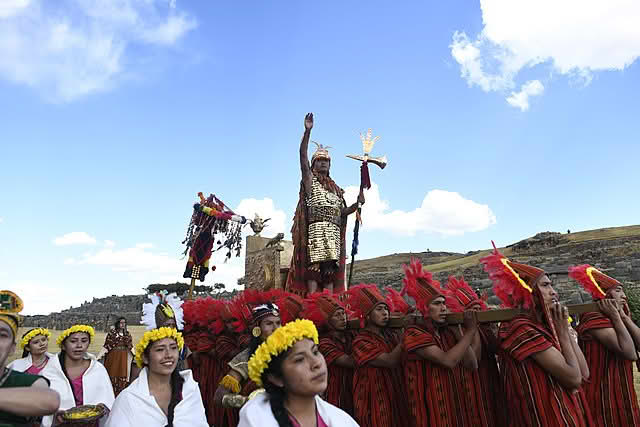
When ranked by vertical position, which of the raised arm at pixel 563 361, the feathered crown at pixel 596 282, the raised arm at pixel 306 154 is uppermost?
the raised arm at pixel 306 154

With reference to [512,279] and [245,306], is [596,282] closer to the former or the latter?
[512,279]

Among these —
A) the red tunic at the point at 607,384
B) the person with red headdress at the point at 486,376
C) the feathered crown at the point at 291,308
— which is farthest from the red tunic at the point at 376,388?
the red tunic at the point at 607,384

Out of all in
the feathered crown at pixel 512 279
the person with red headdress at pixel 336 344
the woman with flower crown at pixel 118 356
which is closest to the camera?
the feathered crown at pixel 512 279

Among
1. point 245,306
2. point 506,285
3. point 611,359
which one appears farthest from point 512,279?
point 245,306

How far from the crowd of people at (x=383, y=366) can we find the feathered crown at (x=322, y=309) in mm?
18

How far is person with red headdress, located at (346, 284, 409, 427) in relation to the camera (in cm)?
447

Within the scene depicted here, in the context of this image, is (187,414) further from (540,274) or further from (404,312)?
(540,274)

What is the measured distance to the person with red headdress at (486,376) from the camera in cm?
411

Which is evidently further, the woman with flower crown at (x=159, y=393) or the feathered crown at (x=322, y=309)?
the feathered crown at (x=322, y=309)

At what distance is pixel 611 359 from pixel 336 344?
260 cm

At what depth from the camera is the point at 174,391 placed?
144 inches

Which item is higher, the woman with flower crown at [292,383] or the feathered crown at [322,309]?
the feathered crown at [322,309]

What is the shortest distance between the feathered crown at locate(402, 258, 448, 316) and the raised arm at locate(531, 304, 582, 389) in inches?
44.9

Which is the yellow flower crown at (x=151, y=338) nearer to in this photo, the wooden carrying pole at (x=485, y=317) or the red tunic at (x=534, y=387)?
the wooden carrying pole at (x=485, y=317)
